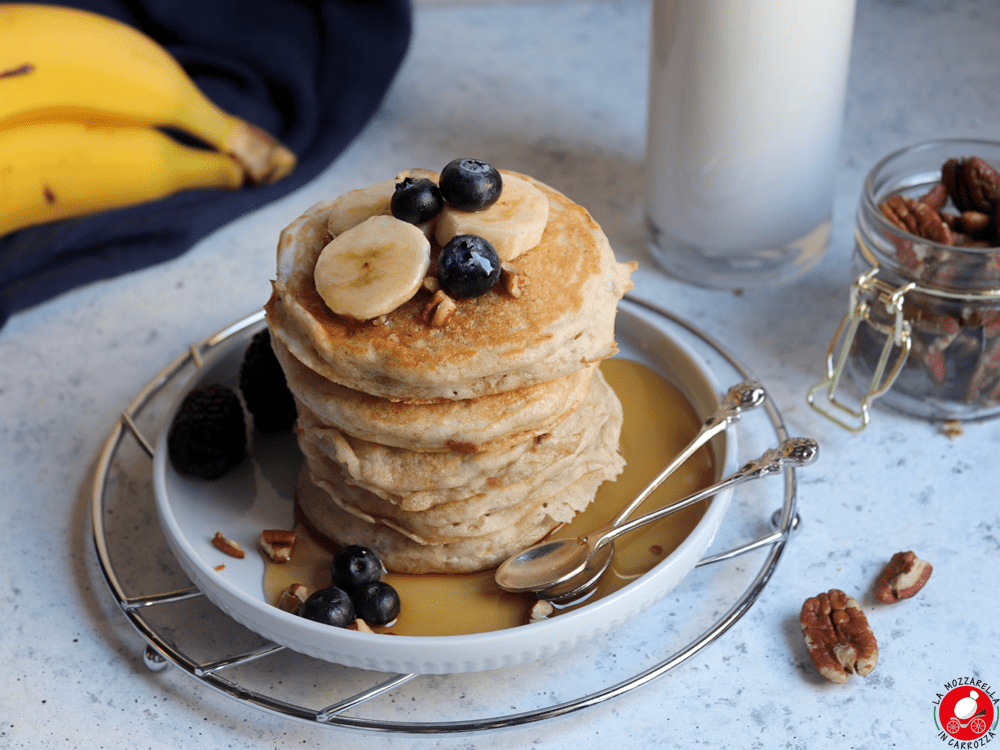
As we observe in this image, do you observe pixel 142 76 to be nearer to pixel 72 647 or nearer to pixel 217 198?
pixel 217 198

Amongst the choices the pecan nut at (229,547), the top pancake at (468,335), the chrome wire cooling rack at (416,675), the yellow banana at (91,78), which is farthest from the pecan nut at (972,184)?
the yellow banana at (91,78)

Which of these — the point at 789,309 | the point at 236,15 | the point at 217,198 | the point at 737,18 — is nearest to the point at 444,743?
the point at 789,309

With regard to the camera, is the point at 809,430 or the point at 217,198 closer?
the point at 809,430

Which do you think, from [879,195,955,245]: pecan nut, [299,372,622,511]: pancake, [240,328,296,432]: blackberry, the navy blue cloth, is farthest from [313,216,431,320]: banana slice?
the navy blue cloth

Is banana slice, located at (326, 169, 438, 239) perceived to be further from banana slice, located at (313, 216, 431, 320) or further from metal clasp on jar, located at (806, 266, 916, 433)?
→ metal clasp on jar, located at (806, 266, 916, 433)

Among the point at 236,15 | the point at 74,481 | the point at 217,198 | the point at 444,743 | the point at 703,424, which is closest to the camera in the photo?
the point at 444,743

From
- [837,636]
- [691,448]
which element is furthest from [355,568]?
[837,636]
